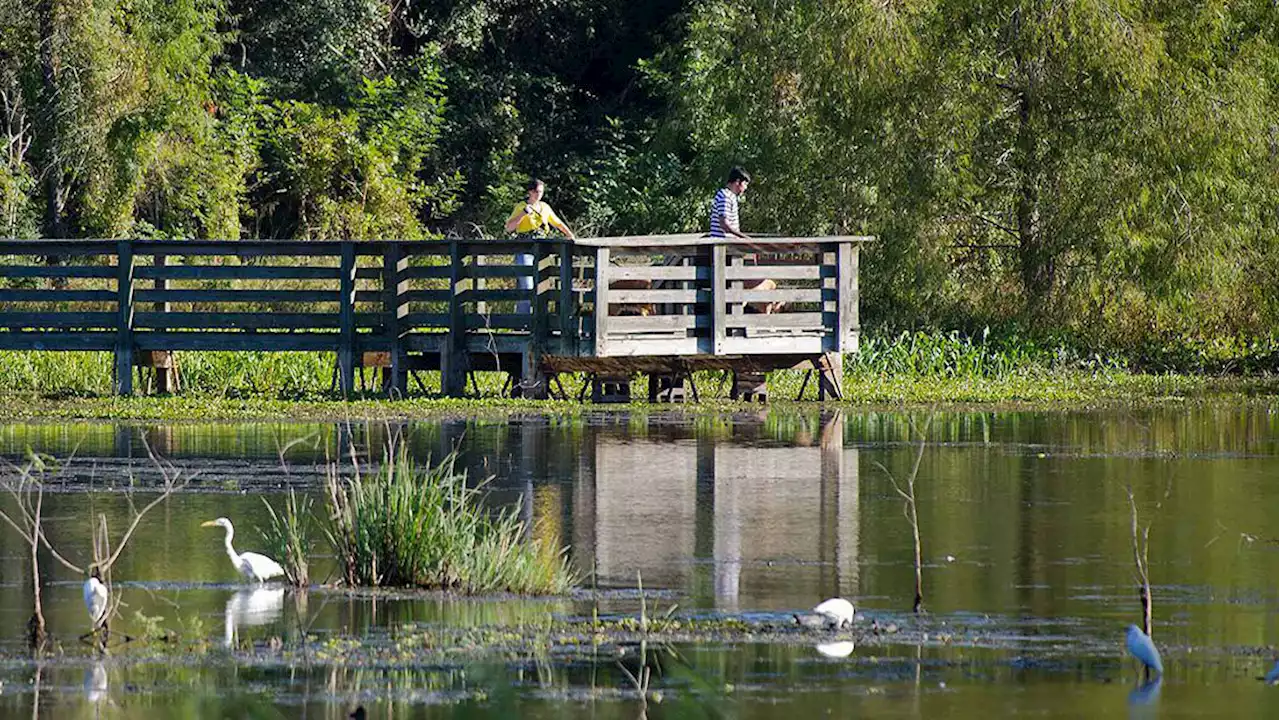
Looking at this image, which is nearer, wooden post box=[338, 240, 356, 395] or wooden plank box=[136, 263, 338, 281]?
wooden post box=[338, 240, 356, 395]

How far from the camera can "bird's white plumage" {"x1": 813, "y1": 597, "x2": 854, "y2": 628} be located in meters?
11.2

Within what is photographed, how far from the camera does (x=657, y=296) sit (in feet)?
80.8

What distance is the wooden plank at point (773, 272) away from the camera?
82.6 ft

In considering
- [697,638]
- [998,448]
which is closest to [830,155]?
[998,448]

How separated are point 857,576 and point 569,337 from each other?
38.6 feet

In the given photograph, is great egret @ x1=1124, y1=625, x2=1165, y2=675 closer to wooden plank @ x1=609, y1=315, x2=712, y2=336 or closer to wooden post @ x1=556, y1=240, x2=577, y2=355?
wooden plank @ x1=609, y1=315, x2=712, y2=336

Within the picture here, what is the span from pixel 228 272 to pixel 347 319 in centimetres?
151

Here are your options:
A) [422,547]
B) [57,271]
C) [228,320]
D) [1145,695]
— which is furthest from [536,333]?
[1145,695]

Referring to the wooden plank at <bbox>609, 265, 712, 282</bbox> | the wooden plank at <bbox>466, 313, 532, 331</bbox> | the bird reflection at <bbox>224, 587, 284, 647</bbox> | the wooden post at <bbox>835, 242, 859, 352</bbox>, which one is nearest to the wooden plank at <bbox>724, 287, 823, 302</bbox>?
the wooden post at <bbox>835, 242, 859, 352</bbox>

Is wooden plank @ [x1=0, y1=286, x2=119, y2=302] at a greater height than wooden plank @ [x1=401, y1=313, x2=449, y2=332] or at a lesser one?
greater

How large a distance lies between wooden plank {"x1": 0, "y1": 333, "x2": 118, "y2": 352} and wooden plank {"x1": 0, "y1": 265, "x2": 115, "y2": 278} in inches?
26.8

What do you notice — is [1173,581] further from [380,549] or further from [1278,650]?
[380,549]

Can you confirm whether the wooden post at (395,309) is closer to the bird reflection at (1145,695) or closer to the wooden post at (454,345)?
the wooden post at (454,345)

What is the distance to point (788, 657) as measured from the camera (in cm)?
1072
